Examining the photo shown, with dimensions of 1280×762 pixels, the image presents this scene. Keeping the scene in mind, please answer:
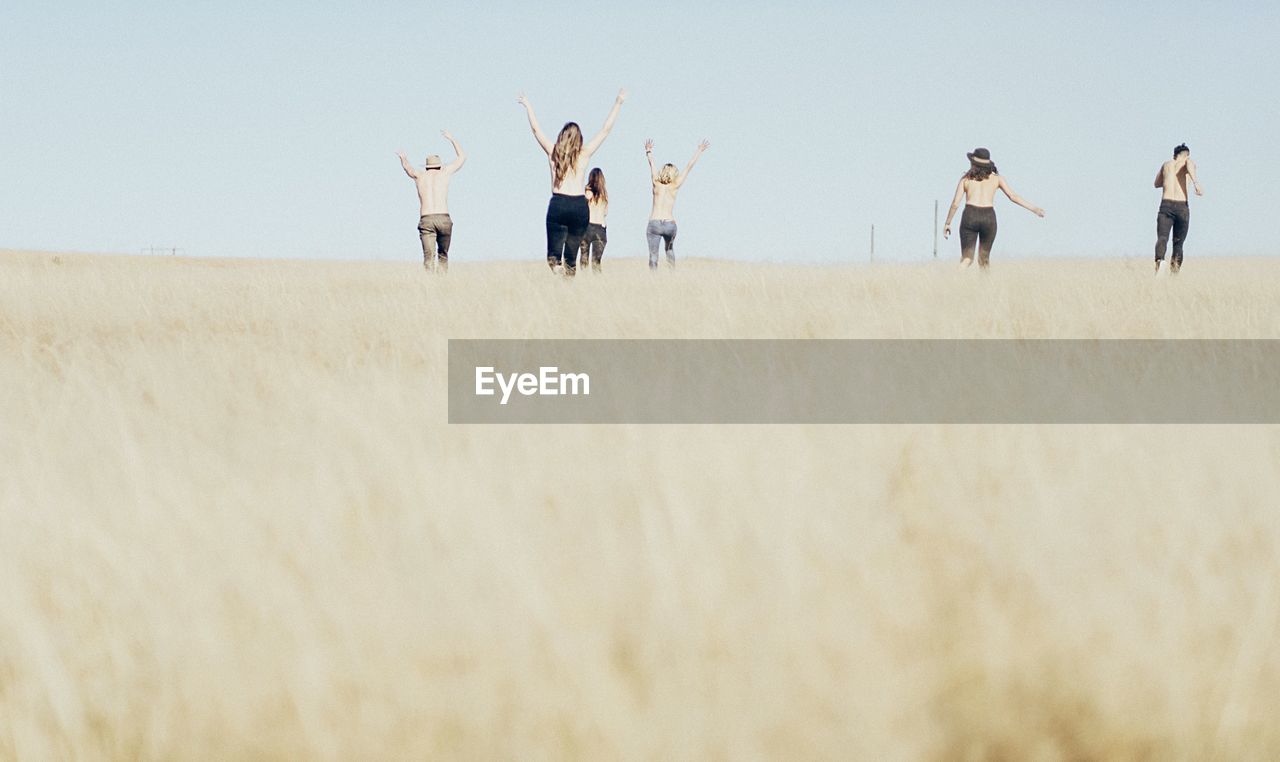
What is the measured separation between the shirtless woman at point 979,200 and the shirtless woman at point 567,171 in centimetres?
432

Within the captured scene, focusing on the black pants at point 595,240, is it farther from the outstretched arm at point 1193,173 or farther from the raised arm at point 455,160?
the outstretched arm at point 1193,173

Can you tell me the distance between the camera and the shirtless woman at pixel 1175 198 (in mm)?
12875

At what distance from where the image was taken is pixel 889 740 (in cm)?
158

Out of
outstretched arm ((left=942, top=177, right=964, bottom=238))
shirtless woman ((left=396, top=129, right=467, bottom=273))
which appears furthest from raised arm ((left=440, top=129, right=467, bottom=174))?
outstretched arm ((left=942, top=177, right=964, bottom=238))

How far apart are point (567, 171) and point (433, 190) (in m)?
3.25

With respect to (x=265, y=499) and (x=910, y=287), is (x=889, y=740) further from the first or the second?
(x=910, y=287)

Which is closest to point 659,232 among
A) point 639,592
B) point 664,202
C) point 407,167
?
point 664,202

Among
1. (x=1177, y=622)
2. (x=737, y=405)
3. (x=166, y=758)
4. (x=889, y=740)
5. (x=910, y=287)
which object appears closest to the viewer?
(x=889, y=740)

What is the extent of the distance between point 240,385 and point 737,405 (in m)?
2.38

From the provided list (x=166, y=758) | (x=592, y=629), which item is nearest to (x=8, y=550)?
(x=166, y=758)

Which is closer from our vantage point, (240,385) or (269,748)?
(269,748)

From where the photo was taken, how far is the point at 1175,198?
1302cm

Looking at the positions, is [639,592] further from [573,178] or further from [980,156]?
[980,156]

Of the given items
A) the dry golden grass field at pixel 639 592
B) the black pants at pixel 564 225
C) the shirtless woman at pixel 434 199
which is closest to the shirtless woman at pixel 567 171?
the black pants at pixel 564 225
